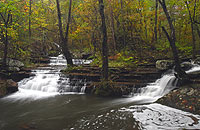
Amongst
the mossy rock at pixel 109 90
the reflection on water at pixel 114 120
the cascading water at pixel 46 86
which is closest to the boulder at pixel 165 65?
the mossy rock at pixel 109 90

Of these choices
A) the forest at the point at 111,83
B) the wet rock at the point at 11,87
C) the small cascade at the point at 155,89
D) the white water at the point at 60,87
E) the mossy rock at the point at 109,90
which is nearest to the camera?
the forest at the point at 111,83

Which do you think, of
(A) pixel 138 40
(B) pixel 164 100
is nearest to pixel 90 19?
(A) pixel 138 40

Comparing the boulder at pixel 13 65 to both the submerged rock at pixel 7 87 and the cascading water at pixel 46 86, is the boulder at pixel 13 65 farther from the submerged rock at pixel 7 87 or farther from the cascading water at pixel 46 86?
the submerged rock at pixel 7 87

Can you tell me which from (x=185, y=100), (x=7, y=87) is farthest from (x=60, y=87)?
(x=185, y=100)

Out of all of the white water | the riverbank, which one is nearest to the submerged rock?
the white water

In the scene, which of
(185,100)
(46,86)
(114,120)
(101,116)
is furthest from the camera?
(46,86)

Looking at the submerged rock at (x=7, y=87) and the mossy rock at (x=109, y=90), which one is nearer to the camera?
the mossy rock at (x=109, y=90)

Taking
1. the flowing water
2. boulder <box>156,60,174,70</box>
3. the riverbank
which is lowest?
the flowing water

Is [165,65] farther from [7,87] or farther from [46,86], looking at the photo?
[7,87]

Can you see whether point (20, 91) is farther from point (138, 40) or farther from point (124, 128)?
point (138, 40)

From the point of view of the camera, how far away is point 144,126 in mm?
3902

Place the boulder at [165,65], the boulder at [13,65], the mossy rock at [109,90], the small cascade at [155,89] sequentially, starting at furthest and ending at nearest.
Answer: the boulder at [13,65] < the boulder at [165,65] < the mossy rock at [109,90] < the small cascade at [155,89]

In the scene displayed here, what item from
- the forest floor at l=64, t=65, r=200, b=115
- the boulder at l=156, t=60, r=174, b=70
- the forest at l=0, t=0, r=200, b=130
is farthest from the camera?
the boulder at l=156, t=60, r=174, b=70

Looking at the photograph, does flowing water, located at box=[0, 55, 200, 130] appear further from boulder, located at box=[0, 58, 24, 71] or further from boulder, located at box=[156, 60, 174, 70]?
boulder, located at box=[0, 58, 24, 71]
